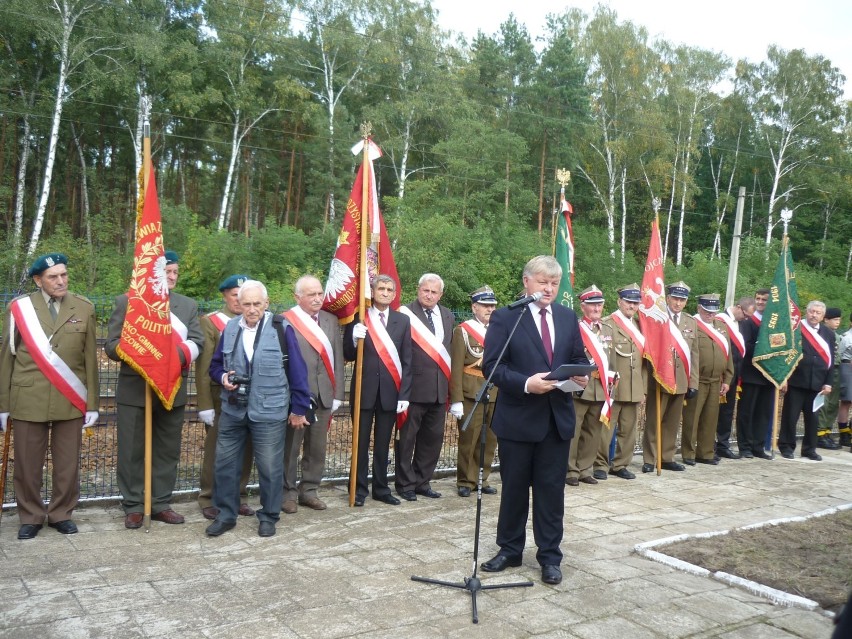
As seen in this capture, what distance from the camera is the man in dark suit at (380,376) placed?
6.57m

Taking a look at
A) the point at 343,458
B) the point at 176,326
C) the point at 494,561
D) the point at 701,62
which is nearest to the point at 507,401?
the point at 494,561

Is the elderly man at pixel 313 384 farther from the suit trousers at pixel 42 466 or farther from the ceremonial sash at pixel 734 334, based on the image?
the ceremonial sash at pixel 734 334

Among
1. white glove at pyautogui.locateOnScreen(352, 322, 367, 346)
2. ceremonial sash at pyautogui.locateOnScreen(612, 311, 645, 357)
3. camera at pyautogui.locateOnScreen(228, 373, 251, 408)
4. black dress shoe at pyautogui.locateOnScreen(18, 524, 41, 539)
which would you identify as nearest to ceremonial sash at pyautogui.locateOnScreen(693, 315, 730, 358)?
ceremonial sash at pyautogui.locateOnScreen(612, 311, 645, 357)

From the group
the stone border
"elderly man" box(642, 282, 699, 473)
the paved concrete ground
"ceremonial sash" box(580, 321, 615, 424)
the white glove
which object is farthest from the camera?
"elderly man" box(642, 282, 699, 473)

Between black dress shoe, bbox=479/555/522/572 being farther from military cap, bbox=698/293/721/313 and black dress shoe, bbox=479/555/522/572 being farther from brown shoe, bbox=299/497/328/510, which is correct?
military cap, bbox=698/293/721/313

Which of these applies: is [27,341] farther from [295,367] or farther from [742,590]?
[742,590]

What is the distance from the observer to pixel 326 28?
29.8 meters

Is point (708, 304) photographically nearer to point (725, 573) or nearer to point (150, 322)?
point (725, 573)

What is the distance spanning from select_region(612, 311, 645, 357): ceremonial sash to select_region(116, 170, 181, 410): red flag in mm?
4712

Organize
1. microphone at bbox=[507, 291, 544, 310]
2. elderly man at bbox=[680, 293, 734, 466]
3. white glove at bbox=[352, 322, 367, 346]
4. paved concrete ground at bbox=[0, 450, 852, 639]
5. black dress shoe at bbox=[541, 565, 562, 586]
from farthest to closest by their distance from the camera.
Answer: elderly man at bbox=[680, 293, 734, 466], white glove at bbox=[352, 322, 367, 346], black dress shoe at bbox=[541, 565, 562, 586], microphone at bbox=[507, 291, 544, 310], paved concrete ground at bbox=[0, 450, 852, 639]

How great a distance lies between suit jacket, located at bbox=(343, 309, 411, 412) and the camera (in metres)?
6.57

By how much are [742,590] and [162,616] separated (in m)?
3.36

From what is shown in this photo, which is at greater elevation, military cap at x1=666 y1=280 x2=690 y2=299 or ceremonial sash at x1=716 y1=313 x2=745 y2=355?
military cap at x1=666 y1=280 x2=690 y2=299

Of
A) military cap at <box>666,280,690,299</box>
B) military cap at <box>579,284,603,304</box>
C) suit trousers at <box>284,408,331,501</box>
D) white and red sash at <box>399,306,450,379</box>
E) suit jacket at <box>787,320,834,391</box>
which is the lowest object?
suit trousers at <box>284,408,331,501</box>
